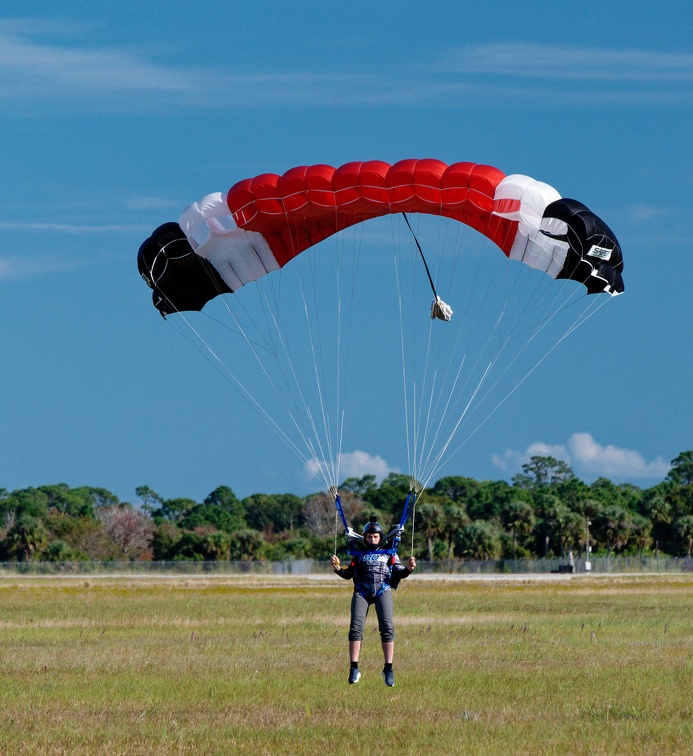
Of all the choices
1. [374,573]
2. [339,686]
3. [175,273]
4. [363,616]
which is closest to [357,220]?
[175,273]

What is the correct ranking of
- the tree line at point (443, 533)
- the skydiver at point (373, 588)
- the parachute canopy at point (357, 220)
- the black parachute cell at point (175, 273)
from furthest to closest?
the tree line at point (443, 533) < the black parachute cell at point (175, 273) < the parachute canopy at point (357, 220) < the skydiver at point (373, 588)

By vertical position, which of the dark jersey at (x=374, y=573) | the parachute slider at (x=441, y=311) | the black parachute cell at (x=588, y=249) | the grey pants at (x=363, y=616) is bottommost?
the grey pants at (x=363, y=616)

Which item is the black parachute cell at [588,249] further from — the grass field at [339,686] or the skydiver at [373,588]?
the skydiver at [373,588]

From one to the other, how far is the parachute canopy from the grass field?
6.24 metres

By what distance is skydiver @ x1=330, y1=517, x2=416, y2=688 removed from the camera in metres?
14.8

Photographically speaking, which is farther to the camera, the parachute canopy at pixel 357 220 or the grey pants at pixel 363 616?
the parachute canopy at pixel 357 220

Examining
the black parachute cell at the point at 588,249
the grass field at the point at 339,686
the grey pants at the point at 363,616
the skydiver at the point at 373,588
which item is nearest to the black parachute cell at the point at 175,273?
the grass field at the point at 339,686

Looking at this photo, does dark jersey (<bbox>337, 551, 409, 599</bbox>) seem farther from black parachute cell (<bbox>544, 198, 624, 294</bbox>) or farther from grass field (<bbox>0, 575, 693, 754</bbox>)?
black parachute cell (<bbox>544, 198, 624, 294</bbox>)

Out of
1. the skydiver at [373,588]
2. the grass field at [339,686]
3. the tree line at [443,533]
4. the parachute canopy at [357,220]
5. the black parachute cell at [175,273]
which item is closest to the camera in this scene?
the grass field at [339,686]

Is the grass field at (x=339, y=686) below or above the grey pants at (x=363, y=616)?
below

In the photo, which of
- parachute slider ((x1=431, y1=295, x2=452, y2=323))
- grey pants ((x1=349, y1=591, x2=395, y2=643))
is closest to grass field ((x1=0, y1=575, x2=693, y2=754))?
grey pants ((x1=349, y1=591, x2=395, y2=643))

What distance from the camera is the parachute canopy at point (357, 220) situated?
19.6 m

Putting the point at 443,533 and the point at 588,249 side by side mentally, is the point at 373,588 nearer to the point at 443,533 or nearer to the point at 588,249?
the point at 588,249

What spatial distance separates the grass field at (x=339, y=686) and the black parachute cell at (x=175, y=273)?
19.6ft
